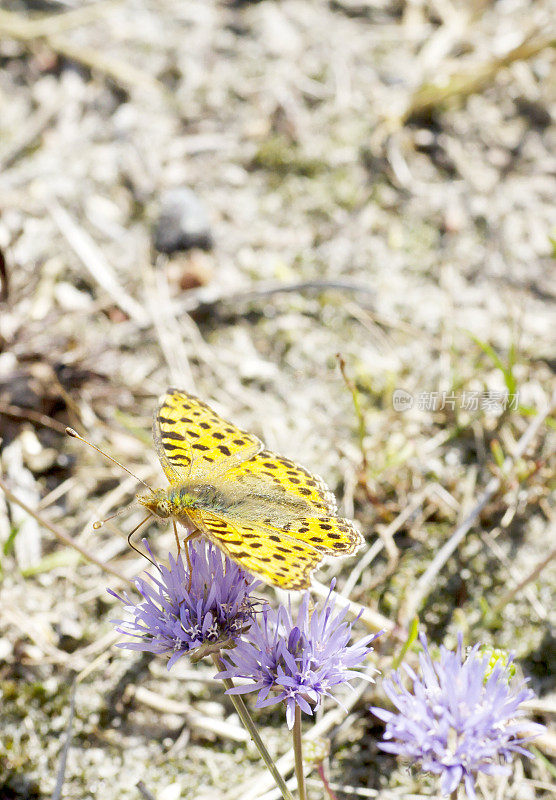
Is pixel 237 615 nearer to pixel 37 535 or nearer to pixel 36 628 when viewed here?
pixel 36 628

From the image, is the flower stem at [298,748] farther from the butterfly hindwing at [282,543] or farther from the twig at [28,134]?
the twig at [28,134]

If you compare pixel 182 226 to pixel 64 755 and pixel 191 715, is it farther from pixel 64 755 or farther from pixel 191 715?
pixel 64 755

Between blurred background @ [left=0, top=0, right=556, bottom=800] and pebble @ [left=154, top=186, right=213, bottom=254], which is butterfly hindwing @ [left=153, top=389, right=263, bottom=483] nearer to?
blurred background @ [left=0, top=0, right=556, bottom=800]

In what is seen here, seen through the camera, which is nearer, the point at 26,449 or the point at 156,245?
the point at 26,449

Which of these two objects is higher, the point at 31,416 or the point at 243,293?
the point at 243,293

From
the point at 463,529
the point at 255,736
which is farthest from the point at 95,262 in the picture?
the point at 255,736

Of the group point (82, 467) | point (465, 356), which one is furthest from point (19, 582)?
point (465, 356)
